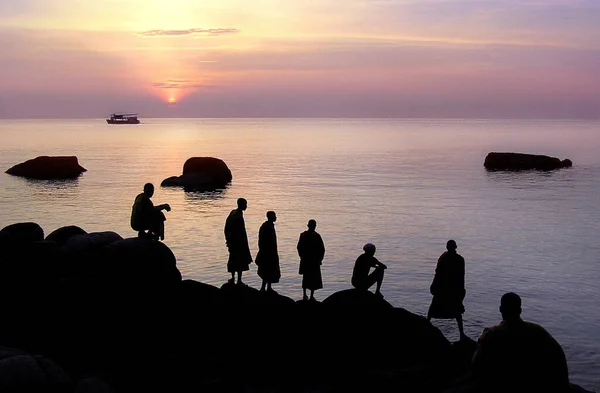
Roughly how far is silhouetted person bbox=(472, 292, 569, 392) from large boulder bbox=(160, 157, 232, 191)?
210 feet

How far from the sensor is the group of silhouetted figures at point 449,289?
8273 millimetres

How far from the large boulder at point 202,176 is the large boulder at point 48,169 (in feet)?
66.0

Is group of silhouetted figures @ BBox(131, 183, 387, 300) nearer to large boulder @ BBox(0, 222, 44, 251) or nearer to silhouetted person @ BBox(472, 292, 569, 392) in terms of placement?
large boulder @ BBox(0, 222, 44, 251)

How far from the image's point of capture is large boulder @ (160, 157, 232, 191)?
2896 inches

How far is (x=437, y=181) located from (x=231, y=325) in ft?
227

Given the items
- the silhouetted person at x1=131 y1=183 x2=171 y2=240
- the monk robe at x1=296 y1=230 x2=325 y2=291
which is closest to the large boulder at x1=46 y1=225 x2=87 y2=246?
the silhouetted person at x1=131 y1=183 x2=171 y2=240

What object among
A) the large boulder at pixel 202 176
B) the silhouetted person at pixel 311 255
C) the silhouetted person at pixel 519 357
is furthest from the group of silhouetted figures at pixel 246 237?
the large boulder at pixel 202 176

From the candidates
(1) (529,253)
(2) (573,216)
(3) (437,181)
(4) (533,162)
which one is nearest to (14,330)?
(1) (529,253)

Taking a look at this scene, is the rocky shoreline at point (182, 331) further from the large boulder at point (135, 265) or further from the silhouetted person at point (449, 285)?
the silhouetted person at point (449, 285)

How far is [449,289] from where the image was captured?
15.9 meters

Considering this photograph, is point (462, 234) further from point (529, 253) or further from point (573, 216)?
point (573, 216)

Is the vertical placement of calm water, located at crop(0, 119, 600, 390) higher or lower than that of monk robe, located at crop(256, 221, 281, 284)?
lower

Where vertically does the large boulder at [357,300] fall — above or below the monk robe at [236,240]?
below

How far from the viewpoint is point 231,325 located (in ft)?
51.3
